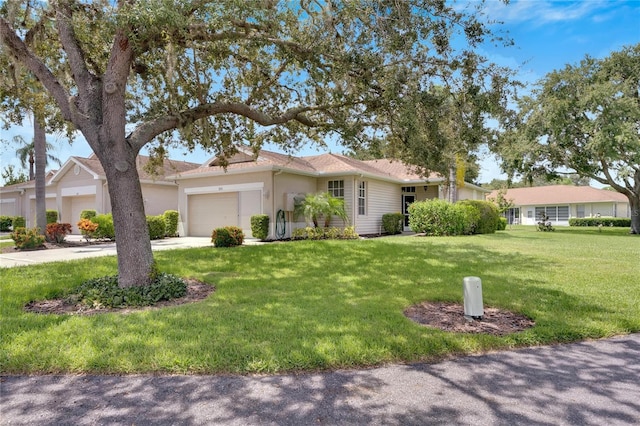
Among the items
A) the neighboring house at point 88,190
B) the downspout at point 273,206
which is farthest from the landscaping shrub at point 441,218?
the neighboring house at point 88,190

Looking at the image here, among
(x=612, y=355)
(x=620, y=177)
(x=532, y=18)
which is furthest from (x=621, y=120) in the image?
(x=612, y=355)

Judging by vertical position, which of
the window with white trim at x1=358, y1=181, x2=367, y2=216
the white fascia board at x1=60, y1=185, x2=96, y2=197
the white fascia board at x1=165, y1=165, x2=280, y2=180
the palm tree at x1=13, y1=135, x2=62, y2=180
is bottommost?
the window with white trim at x1=358, y1=181, x2=367, y2=216

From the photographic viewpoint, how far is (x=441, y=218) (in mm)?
16562

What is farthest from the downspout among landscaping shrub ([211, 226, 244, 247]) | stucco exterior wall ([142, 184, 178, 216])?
stucco exterior wall ([142, 184, 178, 216])

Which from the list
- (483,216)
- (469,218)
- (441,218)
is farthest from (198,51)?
(483,216)

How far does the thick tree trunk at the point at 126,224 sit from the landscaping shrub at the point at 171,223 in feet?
40.4

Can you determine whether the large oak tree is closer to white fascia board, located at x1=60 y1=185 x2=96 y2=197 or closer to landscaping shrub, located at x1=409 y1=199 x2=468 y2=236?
landscaping shrub, located at x1=409 y1=199 x2=468 y2=236

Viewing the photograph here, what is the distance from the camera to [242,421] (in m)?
2.55

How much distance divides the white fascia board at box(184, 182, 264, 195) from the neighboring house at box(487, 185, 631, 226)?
3036 cm

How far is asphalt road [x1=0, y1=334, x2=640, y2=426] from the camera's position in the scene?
2.59 meters

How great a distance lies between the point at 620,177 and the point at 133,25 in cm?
2607

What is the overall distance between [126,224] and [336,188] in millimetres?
12276

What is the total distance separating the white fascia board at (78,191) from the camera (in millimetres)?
19688

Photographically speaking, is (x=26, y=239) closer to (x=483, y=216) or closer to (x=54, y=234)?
(x=54, y=234)
